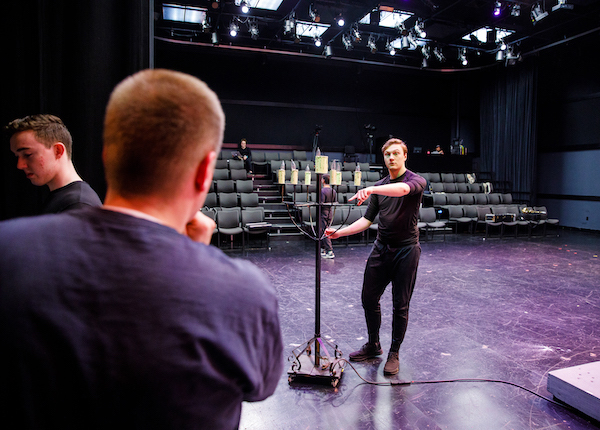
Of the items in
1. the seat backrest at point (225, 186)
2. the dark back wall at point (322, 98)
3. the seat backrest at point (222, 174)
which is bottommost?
the seat backrest at point (225, 186)

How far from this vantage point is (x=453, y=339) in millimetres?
3670

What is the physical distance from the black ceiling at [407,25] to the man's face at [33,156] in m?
8.54

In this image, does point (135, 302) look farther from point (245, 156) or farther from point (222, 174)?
point (245, 156)

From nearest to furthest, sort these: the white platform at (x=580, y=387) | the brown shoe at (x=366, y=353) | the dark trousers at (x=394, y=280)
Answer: the white platform at (x=580, y=387)
the dark trousers at (x=394, y=280)
the brown shoe at (x=366, y=353)

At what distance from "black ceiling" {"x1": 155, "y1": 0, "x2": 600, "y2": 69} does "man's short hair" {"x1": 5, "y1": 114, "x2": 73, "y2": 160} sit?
847 cm

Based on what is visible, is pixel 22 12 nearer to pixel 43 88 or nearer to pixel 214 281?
pixel 43 88

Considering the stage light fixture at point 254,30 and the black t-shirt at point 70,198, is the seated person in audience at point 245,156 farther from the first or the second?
the black t-shirt at point 70,198

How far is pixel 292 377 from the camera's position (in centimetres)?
285

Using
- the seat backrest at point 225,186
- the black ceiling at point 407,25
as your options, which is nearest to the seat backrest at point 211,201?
the seat backrest at point 225,186

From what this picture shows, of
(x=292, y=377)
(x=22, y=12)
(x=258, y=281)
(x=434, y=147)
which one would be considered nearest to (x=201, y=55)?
(x=434, y=147)

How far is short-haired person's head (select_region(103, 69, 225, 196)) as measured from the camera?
67cm

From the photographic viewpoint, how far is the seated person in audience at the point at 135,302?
1.92ft

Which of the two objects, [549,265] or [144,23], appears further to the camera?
[549,265]

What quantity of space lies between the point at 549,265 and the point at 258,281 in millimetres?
7718
